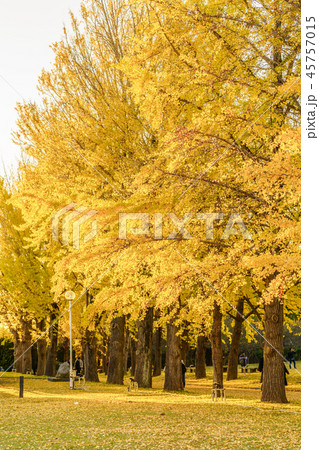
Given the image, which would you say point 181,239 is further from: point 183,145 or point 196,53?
point 196,53

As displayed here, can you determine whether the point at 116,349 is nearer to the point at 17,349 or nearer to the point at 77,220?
the point at 77,220

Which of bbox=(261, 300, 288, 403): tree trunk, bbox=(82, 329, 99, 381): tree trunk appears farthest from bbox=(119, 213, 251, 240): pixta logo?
bbox=(82, 329, 99, 381): tree trunk

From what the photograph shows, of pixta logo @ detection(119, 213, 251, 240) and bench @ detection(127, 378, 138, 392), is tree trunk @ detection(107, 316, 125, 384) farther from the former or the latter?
pixta logo @ detection(119, 213, 251, 240)

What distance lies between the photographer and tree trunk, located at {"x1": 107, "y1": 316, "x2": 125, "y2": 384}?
22.7 m

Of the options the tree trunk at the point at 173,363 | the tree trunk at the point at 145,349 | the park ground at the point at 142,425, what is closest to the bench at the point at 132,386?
the tree trunk at the point at 173,363

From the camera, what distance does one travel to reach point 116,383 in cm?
2286

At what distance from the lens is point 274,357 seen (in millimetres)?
14000

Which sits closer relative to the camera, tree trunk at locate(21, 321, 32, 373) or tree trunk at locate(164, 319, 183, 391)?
tree trunk at locate(164, 319, 183, 391)

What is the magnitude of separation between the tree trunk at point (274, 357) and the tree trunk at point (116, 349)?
969 centimetres

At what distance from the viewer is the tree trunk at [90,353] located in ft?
79.3

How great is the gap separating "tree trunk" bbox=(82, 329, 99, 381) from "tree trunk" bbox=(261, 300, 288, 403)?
37.9 ft

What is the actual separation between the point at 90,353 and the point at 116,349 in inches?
91.4

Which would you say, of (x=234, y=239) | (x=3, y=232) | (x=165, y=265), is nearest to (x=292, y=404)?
(x=234, y=239)

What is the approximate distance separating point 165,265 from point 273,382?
17.7 ft
